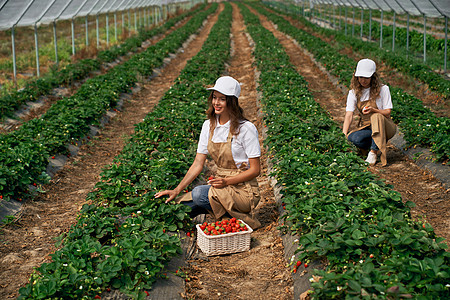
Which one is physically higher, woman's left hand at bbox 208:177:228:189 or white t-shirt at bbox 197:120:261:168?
white t-shirt at bbox 197:120:261:168

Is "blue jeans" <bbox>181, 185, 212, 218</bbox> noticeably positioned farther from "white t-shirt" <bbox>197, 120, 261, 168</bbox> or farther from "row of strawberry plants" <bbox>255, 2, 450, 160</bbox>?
"row of strawberry plants" <bbox>255, 2, 450, 160</bbox>

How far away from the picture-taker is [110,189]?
465 cm

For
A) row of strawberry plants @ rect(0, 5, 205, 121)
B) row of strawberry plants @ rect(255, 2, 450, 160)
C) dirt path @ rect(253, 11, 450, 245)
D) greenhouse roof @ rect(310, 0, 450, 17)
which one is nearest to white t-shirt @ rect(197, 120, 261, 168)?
dirt path @ rect(253, 11, 450, 245)

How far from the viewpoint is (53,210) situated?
5508mm

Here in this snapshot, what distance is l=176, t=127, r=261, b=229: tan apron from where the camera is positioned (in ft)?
14.2

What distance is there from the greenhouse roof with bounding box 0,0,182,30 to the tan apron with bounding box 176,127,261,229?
814 centimetres

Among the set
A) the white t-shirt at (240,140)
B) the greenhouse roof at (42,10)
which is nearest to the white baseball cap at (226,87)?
the white t-shirt at (240,140)

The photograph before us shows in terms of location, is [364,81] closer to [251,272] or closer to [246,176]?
[246,176]

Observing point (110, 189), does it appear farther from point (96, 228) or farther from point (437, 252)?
point (437, 252)

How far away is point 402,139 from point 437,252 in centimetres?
454

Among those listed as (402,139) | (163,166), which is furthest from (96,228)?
(402,139)

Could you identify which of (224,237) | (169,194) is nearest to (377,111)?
(224,237)

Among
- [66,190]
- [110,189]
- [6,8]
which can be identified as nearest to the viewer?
[110,189]

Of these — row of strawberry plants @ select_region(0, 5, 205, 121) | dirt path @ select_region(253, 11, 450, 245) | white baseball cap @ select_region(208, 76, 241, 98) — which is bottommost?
dirt path @ select_region(253, 11, 450, 245)
